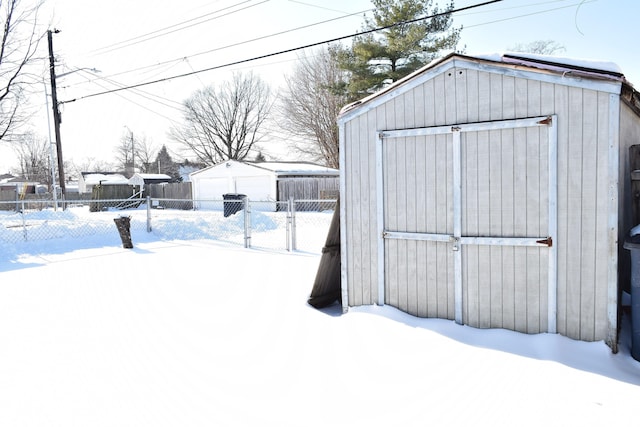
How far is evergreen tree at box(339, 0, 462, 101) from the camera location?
21.0 meters

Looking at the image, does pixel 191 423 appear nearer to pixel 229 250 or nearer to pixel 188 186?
pixel 229 250

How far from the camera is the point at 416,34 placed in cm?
2048

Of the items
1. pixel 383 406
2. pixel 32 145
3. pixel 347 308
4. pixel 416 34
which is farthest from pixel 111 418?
pixel 32 145

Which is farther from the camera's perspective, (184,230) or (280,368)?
(184,230)

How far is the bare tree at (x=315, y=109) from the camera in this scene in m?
32.2

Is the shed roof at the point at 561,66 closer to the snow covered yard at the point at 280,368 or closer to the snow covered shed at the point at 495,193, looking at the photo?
the snow covered shed at the point at 495,193

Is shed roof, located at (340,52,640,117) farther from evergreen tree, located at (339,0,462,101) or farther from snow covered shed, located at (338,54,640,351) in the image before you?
evergreen tree, located at (339,0,462,101)

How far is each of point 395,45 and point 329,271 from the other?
1850 centimetres

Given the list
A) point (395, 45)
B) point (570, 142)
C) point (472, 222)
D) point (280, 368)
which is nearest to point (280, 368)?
point (280, 368)

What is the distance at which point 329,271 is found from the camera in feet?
17.9

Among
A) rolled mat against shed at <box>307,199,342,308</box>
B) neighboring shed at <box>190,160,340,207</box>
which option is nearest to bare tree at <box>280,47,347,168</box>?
neighboring shed at <box>190,160,340,207</box>

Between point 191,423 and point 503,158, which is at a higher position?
point 503,158

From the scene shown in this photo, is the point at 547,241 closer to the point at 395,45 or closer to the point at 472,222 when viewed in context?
the point at 472,222

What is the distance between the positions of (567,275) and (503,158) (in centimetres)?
113
